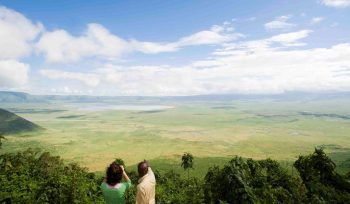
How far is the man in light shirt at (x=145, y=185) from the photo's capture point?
9.61 meters

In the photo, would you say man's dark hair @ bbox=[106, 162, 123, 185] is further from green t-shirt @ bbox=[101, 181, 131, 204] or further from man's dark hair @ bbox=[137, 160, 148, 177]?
man's dark hair @ bbox=[137, 160, 148, 177]

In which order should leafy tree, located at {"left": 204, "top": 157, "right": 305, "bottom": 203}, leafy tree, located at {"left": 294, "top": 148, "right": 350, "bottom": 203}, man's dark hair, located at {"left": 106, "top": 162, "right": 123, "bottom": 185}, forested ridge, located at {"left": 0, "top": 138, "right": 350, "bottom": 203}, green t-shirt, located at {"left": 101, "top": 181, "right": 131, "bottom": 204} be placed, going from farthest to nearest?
1. leafy tree, located at {"left": 294, "top": 148, "right": 350, "bottom": 203}
2. leafy tree, located at {"left": 204, "top": 157, "right": 305, "bottom": 203}
3. forested ridge, located at {"left": 0, "top": 138, "right": 350, "bottom": 203}
4. green t-shirt, located at {"left": 101, "top": 181, "right": 131, "bottom": 204}
5. man's dark hair, located at {"left": 106, "top": 162, "right": 123, "bottom": 185}

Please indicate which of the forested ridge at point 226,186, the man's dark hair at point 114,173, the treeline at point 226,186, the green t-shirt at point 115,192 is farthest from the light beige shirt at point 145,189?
the forested ridge at point 226,186

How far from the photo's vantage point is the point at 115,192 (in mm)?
9812

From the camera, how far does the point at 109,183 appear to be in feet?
32.4

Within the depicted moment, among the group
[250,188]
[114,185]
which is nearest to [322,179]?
[250,188]

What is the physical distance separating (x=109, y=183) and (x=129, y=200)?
32.4ft

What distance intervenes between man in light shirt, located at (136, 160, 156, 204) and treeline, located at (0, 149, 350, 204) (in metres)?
9.63

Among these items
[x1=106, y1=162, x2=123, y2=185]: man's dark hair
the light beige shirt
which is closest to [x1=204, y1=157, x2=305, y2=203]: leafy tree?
the light beige shirt

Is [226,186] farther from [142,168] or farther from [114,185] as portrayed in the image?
[142,168]

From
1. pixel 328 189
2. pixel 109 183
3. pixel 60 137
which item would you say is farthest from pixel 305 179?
pixel 60 137

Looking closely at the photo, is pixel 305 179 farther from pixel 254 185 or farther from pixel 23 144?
pixel 23 144

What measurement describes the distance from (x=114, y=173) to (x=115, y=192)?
64 cm

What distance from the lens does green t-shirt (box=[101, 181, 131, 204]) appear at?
9805 millimetres
